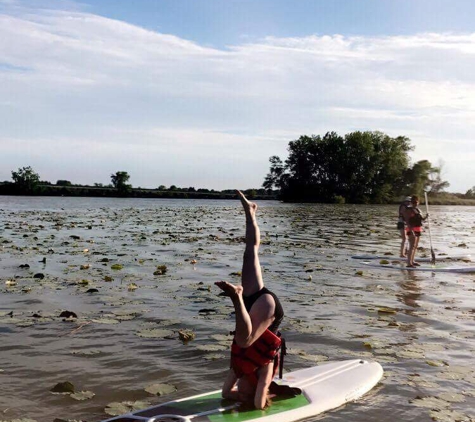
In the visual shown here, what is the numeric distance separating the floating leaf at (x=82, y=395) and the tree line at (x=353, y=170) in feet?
295

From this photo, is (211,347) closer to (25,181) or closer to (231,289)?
(231,289)

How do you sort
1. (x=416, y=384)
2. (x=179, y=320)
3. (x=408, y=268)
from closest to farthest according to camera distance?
1. (x=416, y=384)
2. (x=179, y=320)
3. (x=408, y=268)

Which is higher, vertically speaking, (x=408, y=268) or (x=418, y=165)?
(x=418, y=165)

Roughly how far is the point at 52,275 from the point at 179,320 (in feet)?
15.2

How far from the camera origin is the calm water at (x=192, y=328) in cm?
589

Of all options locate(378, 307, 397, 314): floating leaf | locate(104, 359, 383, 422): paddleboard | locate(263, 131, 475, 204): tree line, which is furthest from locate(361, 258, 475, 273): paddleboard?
locate(263, 131, 475, 204): tree line

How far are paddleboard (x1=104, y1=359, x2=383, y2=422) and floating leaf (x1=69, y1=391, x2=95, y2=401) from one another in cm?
93

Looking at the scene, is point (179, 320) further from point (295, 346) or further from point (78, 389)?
point (78, 389)

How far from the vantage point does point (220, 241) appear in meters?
22.0

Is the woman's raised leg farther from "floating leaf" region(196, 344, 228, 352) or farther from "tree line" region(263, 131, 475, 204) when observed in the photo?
"tree line" region(263, 131, 475, 204)

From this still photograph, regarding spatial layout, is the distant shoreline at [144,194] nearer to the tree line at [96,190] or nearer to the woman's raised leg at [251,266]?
the tree line at [96,190]

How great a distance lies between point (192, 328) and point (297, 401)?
3234 mm

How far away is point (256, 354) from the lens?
16.8ft

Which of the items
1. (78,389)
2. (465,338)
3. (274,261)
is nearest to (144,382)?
(78,389)
